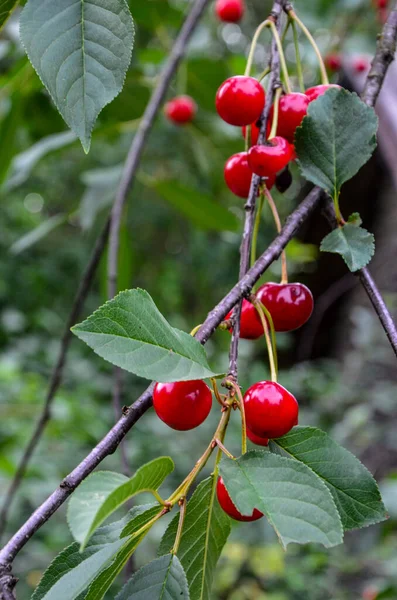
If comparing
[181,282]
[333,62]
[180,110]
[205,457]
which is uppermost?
[205,457]

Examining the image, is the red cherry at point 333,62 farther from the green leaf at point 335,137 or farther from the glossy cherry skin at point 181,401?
the glossy cherry skin at point 181,401

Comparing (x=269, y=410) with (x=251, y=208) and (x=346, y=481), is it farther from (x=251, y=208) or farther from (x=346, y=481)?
(x=251, y=208)

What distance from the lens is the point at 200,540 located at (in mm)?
448

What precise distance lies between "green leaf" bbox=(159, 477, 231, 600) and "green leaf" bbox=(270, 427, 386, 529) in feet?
0.24

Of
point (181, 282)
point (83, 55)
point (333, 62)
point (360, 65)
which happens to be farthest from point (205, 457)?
point (181, 282)

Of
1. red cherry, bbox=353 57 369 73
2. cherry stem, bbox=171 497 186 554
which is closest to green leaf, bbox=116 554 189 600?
cherry stem, bbox=171 497 186 554

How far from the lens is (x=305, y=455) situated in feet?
1.44

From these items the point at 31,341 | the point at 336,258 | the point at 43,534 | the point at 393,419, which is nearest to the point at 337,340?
the point at 336,258

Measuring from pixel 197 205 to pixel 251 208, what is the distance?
3.56 feet

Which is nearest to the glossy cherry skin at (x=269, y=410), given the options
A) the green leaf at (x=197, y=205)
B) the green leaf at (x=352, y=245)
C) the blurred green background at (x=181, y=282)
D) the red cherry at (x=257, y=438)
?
the red cherry at (x=257, y=438)

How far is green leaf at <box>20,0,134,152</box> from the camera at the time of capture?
44cm

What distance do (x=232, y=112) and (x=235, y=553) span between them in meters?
2.11

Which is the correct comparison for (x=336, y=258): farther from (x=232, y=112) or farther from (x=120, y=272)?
(x=232, y=112)

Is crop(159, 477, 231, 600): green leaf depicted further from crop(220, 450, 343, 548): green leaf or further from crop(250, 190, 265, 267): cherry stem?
crop(250, 190, 265, 267): cherry stem
